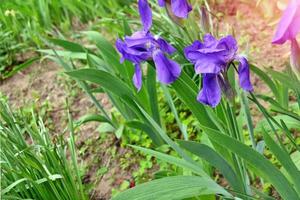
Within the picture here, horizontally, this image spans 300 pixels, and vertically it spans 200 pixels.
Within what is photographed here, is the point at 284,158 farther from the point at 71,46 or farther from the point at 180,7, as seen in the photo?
the point at 71,46

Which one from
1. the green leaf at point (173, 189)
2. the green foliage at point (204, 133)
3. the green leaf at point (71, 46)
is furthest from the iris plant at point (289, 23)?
the green leaf at point (71, 46)

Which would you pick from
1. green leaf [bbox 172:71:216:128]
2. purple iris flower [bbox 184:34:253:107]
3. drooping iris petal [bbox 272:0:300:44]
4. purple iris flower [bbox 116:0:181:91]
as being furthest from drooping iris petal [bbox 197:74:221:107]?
green leaf [bbox 172:71:216:128]

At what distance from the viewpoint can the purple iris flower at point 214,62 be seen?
3.62 feet

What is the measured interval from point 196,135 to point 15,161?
28.3 inches

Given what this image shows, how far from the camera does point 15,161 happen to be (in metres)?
1.61

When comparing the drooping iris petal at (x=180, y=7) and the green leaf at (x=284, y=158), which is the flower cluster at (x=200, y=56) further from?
the green leaf at (x=284, y=158)

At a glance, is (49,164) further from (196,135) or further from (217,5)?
(217,5)

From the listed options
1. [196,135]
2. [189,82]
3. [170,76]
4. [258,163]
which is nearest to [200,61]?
[170,76]

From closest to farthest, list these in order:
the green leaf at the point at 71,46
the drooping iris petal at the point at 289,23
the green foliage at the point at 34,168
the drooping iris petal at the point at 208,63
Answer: the drooping iris petal at the point at 289,23 → the drooping iris petal at the point at 208,63 → the green foliage at the point at 34,168 → the green leaf at the point at 71,46

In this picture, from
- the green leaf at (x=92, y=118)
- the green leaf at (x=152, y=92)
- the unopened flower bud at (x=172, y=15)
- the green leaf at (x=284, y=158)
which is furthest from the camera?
the green leaf at (x=92, y=118)

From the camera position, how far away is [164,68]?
3.97ft

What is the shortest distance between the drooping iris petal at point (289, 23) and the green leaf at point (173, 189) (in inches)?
18.3

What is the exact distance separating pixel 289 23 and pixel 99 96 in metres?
1.64

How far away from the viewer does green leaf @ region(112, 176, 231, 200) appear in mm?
1275
